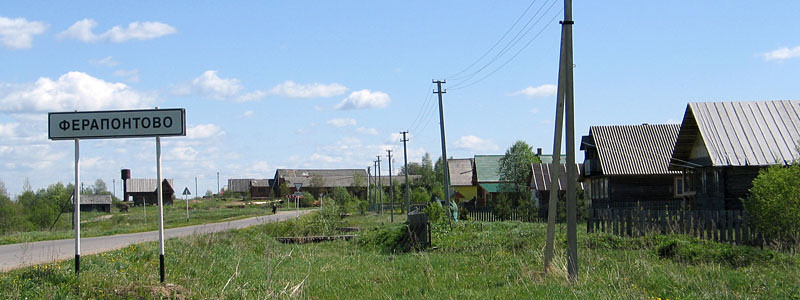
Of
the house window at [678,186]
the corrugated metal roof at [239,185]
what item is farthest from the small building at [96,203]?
the house window at [678,186]

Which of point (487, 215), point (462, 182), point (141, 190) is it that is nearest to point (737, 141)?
point (487, 215)

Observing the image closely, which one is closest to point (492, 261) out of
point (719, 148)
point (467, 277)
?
point (467, 277)

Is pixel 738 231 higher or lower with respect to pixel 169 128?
lower

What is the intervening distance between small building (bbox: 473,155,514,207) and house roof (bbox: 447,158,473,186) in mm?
5599

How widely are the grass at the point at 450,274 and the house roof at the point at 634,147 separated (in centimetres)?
2516

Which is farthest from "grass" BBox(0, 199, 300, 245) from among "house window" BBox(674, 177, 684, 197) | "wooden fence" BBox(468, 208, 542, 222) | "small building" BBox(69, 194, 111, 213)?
"house window" BBox(674, 177, 684, 197)

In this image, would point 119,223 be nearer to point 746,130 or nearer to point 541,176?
point 541,176

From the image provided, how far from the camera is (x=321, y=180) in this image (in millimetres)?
124688

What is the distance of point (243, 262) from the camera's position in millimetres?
16156

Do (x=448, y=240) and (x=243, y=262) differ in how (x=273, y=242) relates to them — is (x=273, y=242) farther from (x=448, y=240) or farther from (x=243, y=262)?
(x=243, y=262)

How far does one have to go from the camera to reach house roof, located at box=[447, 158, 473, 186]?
81688 mm

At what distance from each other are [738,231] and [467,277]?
9.78 m

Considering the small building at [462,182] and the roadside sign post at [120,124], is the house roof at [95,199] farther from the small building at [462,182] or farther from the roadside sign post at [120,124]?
the roadside sign post at [120,124]

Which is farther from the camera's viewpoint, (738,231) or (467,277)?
(738,231)
